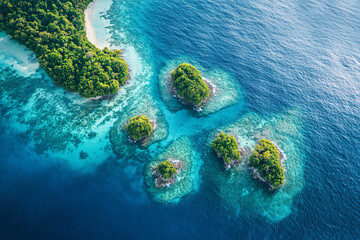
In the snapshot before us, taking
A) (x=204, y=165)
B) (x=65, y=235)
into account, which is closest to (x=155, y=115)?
(x=204, y=165)

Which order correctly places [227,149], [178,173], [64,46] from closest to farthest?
[178,173] < [227,149] < [64,46]

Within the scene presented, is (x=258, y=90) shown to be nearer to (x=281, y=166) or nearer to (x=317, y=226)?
(x=281, y=166)

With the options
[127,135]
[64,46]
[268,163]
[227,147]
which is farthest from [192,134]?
[64,46]

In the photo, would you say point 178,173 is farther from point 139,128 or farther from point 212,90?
point 212,90

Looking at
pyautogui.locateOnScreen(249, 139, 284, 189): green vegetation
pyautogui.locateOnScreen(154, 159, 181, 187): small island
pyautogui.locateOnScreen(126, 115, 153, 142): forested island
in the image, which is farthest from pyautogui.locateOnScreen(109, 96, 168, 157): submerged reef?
pyautogui.locateOnScreen(249, 139, 284, 189): green vegetation

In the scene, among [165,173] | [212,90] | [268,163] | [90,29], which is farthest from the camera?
[90,29]

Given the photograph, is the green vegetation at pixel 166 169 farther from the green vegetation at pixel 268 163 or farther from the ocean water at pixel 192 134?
the green vegetation at pixel 268 163

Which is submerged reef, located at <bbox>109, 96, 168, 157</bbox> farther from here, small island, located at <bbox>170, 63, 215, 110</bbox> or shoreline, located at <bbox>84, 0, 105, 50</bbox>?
shoreline, located at <bbox>84, 0, 105, 50</bbox>
